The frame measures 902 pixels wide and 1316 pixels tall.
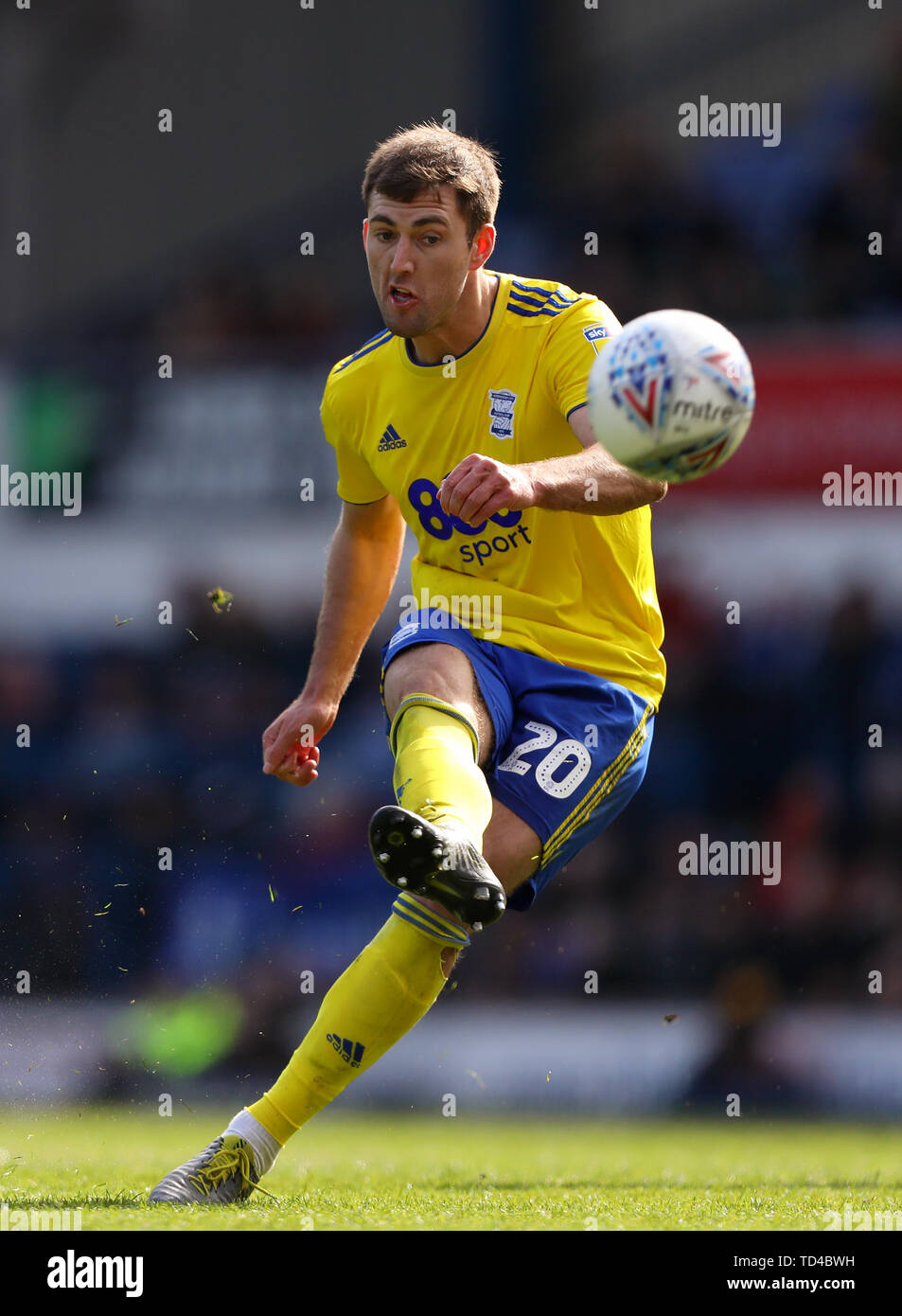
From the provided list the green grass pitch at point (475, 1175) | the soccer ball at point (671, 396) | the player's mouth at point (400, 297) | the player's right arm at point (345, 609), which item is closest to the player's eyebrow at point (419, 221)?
the player's mouth at point (400, 297)

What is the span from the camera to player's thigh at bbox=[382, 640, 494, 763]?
15.5 feet

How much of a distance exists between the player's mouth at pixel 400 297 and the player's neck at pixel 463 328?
0.69ft

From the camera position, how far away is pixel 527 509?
16.5ft

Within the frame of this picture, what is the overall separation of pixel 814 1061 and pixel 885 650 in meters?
3.13

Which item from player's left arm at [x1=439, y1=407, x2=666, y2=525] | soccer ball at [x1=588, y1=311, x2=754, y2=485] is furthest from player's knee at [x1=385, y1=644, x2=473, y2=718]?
soccer ball at [x1=588, y1=311, x2=754, y2=485]

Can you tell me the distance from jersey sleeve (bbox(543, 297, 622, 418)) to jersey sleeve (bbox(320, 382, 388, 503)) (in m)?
0.72

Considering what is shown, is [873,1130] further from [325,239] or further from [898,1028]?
[325,239]

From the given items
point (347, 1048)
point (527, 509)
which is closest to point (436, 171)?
point (527, 509)

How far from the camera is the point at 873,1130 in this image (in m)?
9.61

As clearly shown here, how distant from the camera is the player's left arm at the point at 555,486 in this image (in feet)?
13.6

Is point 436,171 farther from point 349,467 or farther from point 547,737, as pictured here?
point 547,737

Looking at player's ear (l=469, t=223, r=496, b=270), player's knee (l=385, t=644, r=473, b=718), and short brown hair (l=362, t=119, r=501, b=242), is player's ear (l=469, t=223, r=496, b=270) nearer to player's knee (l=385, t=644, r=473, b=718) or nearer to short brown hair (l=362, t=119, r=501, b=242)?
short brown hair (l=362, t=119, r=501, b=242)

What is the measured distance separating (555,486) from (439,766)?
76 centimetres
